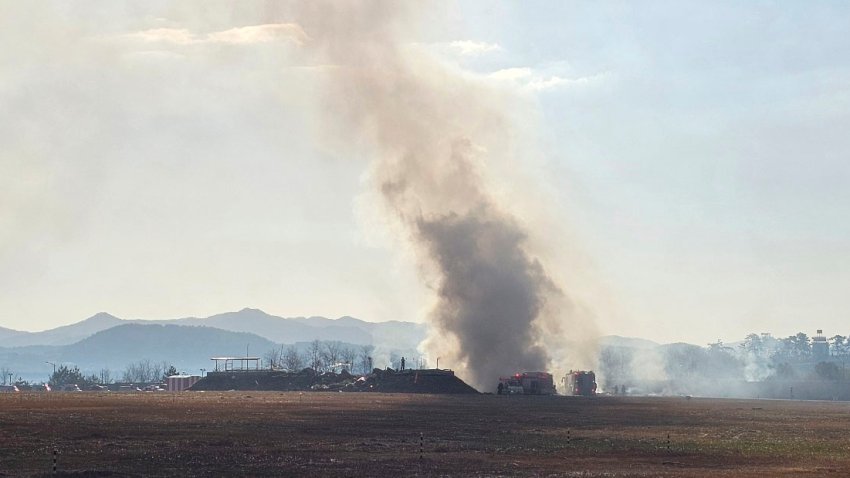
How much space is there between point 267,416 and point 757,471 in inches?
2025

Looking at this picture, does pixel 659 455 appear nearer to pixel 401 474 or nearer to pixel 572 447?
pixel 572 447

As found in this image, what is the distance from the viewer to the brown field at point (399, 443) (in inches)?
2221

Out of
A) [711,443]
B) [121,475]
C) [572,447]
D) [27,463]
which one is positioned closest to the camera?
[121,475]

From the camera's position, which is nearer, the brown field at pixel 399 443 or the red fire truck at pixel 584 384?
the brown field at pixel 399 443

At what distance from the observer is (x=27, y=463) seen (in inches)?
2188

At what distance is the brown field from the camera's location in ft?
185

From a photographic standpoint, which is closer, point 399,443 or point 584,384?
point 399,443

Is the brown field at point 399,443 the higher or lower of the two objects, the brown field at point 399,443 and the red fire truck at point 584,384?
the lower

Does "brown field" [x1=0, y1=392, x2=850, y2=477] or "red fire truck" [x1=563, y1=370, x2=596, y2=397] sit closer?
"brown field" [x1=0, y1=392, x2=850, y2=477]

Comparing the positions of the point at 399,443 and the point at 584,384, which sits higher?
the point at 584,384

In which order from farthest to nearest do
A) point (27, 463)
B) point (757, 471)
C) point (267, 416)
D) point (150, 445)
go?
point (267, 416)
point (150, 445)
point (757, 471)
point (27, 463)

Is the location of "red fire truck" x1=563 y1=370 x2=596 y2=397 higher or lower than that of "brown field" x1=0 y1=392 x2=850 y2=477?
higher

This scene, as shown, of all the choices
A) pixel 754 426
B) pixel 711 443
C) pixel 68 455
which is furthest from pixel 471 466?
pixel 754 426

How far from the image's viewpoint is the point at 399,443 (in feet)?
236
